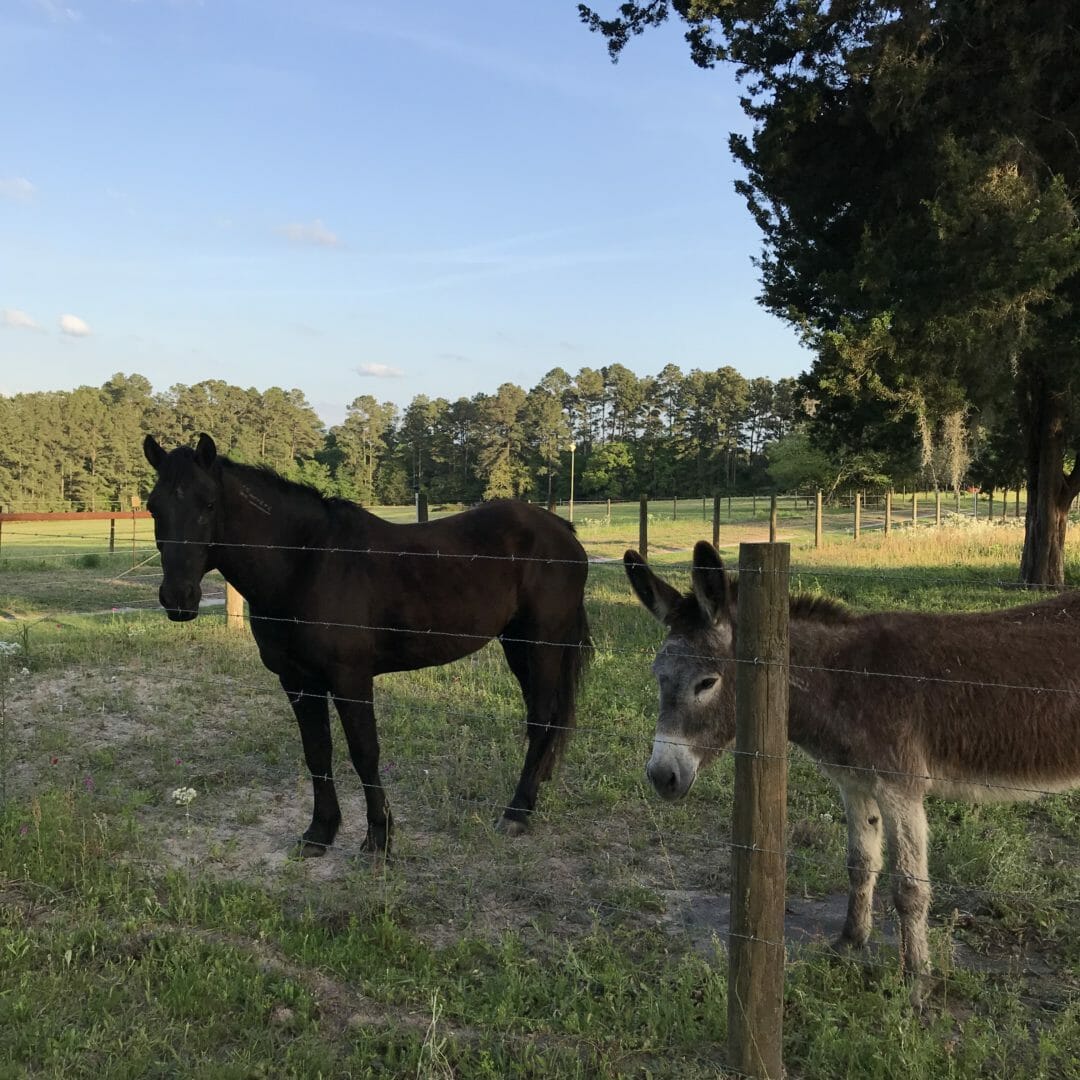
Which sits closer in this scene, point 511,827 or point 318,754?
point 318,754

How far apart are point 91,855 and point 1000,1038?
425cm

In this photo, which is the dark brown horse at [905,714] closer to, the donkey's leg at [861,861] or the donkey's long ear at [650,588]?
the donkey's long ear at [650,588]

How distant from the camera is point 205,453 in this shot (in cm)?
420

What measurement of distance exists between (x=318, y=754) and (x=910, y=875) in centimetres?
316

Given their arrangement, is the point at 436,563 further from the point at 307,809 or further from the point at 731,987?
the point at 731,987

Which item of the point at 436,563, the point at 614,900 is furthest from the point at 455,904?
the point at 436,563

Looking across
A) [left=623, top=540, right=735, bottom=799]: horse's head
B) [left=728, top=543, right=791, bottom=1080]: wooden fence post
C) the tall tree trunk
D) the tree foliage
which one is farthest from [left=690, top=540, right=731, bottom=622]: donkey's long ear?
the tall tree trunk

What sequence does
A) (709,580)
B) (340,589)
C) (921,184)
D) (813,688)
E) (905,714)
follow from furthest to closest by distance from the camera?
(921,184)
(340,589)
(813,688)
(905,714)
(709,580)

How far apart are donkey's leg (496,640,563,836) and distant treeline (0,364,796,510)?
5742 centimetres

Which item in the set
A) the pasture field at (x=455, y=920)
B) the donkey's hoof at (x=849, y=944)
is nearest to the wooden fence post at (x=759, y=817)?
the pasture field at (x=455, y=920)

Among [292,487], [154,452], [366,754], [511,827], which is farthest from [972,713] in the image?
[154,452]

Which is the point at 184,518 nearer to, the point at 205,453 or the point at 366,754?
the point at 205,453

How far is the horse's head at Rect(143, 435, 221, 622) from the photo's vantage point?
13.5 feet

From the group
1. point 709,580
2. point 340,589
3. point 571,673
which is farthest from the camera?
point 571,673
